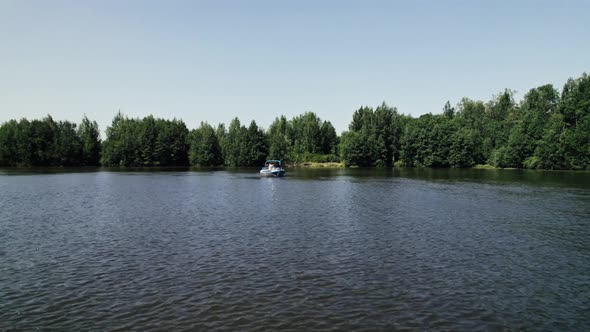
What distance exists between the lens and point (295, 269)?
965 inches

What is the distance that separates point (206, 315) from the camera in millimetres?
17594

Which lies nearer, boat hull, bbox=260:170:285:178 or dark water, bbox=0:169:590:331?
dark water, bbox=0:169:590:331

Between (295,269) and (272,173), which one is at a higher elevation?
(272,173)

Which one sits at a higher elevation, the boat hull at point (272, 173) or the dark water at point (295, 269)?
the boat hull at point (272, 173)

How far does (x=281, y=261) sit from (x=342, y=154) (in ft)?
575

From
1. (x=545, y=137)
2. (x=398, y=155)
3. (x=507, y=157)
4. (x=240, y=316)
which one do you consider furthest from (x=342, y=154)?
(x=240, y=316)

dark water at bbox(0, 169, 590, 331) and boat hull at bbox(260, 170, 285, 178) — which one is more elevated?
boat hull at bbox(260, 170, 285, 178)

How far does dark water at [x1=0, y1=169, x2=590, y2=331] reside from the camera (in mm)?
17469

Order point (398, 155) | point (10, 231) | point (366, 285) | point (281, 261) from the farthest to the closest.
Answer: point (398, 155)
point (10, 231)
point (281, 261)
point (366, 285)

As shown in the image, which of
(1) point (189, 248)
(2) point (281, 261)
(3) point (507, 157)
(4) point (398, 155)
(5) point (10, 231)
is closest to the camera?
(2) point (281, 261)

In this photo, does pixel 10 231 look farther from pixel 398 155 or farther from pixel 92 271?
pixel 398 155

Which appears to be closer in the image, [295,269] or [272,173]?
[295,269]

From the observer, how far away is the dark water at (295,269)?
57.3 feet

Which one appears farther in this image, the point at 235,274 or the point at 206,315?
the point at 235,274
